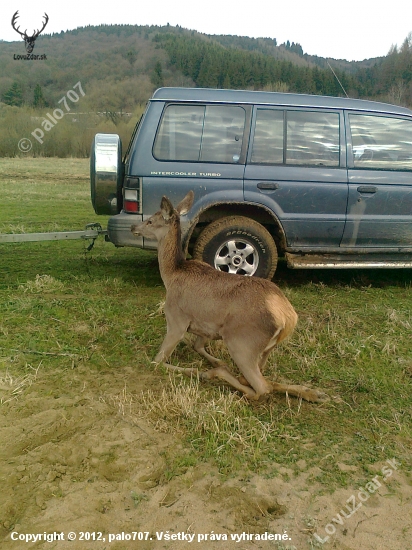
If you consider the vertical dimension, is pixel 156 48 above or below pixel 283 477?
above

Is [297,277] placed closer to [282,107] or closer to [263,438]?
[282,107]

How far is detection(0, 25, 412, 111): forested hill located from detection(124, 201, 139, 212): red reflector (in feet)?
52.5

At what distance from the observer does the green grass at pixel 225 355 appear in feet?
11.2

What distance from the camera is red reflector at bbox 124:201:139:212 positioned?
6211 millimetres

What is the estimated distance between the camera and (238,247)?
6.41 meters

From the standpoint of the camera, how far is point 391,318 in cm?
571

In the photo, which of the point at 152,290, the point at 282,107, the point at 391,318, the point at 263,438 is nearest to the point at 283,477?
the point at 263,438

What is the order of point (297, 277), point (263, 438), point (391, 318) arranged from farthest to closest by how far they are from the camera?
point (297, 277) < point (391, 318) < point (263, 438)

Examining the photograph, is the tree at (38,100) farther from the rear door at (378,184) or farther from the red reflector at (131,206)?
the rear door at (378,184)

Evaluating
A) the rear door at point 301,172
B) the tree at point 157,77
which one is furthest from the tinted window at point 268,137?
the tree at point 157,77

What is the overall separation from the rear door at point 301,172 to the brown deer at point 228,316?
1917mm

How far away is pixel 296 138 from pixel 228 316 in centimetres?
330

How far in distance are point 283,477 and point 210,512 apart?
1.80 ft

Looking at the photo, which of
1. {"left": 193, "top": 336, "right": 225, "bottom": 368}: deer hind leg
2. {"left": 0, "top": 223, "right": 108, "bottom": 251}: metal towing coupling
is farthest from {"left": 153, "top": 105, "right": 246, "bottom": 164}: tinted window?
{"left": 193, "top": 336, "right": 225, "bottom": 368}: deer hind leg
